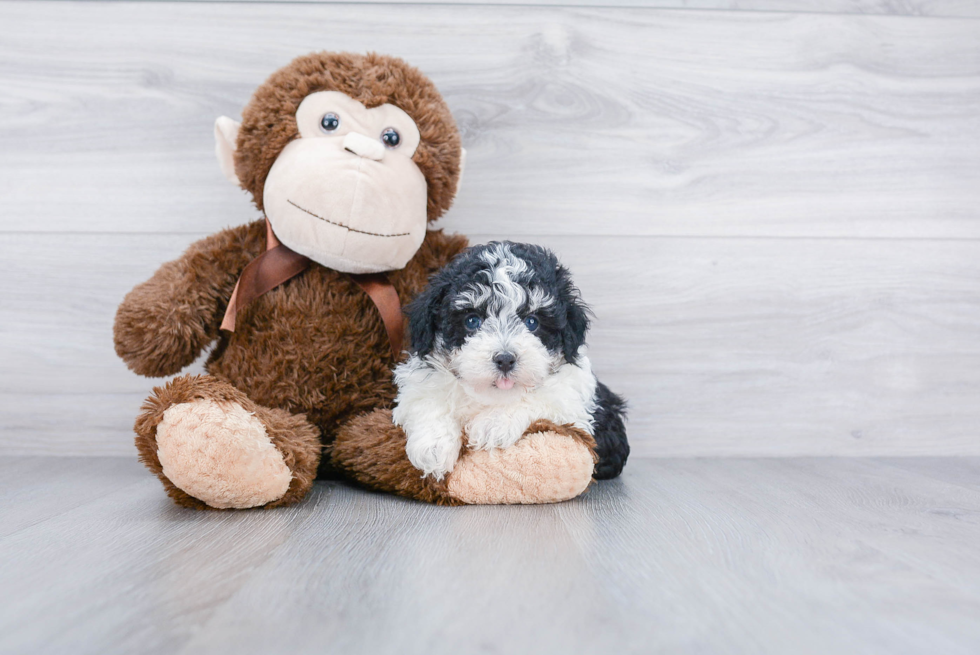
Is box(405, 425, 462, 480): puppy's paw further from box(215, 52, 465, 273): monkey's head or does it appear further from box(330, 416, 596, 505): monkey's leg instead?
box(215, 52, 465, 273): monkey's head

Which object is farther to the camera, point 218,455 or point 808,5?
point 808,5

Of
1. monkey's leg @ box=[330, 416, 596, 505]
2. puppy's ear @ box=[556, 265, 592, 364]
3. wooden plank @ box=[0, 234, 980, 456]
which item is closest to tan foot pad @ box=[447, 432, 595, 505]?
monkey's leg @ box=[330, 416, 596, 505]

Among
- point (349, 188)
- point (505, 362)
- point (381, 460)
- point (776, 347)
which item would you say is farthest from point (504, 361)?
Answer: point (776, 347)

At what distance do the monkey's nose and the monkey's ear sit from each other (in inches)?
8.1

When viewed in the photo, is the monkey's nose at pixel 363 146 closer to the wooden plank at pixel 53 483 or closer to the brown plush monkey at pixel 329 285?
the brown plush monkey at pixel 329 285

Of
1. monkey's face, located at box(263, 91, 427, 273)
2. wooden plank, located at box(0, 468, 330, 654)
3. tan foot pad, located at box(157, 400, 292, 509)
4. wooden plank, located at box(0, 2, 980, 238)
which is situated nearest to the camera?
wooden plank, located at box(0, 468, 330, 654)

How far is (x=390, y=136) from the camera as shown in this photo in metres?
1.09

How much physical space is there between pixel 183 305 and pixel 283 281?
15cm

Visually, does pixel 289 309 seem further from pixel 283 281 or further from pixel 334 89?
pixel 334 89

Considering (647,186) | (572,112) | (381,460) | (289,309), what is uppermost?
(572,112)

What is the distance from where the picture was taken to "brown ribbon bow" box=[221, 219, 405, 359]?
109 cm

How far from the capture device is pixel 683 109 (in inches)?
54.7

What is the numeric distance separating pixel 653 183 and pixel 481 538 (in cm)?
87

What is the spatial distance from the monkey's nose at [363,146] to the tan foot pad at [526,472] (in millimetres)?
479
